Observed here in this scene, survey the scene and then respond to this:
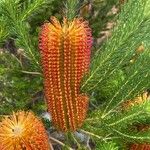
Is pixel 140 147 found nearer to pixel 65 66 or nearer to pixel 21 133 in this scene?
pixel 65 66

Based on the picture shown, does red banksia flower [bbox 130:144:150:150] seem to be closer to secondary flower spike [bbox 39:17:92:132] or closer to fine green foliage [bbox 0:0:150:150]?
fine green foliage [bbox 0:0:150:150]

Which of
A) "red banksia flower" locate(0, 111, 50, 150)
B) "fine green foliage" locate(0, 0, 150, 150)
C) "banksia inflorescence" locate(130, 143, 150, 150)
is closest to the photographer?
"red banksia flower" locate(0, 111, 50, 150)

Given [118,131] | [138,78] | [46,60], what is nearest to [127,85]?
[138,78]

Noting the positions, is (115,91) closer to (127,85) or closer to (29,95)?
(127,85)

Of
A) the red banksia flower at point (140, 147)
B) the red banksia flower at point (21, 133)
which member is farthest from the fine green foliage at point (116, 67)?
the red banksia flower at point (21, 133)

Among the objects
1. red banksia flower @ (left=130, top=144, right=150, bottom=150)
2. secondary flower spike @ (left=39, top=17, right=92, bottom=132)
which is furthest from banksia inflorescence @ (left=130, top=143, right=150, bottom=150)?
secondary flower spike @ (left=39, top=17, right=92, bottom=132)

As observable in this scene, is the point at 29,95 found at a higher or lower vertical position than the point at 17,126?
lower
